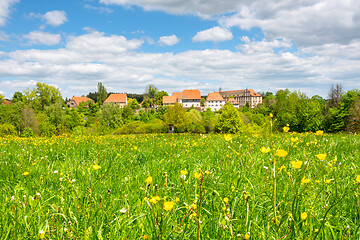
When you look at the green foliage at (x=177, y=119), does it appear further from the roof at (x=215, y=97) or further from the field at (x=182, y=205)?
the roof at (x=215, y=97)

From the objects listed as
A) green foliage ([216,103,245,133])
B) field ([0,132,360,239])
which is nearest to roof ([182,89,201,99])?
green foliage ([216,103,245,133])

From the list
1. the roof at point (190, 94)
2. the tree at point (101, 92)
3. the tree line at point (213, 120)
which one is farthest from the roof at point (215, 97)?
the tree line at point (213, 120)

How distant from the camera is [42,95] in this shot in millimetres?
70562

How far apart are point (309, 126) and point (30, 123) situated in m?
60.5

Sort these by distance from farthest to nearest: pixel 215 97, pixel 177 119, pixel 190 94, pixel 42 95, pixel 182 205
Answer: pixel 215 97
pixel 190 94
pixel 42 95
pixel 177 119
pixel 182 205

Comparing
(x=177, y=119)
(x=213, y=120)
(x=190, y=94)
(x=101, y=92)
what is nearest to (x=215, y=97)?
(x=190, y=94)

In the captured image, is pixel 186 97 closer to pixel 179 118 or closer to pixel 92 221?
pixel 179 118

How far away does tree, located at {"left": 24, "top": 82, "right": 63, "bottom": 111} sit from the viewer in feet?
223

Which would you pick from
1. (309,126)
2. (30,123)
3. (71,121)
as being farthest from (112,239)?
(71,121)

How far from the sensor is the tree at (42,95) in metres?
67.9

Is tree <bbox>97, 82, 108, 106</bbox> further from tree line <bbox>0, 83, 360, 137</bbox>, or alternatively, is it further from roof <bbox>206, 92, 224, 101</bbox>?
roof <bbox>206, 92, 224, 101</bbox>

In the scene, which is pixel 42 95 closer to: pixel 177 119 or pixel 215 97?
pixel 177 119

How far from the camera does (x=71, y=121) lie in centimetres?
6047

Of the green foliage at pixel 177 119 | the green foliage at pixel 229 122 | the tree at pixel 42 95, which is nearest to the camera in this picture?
the green foliage at pixel 229 122
